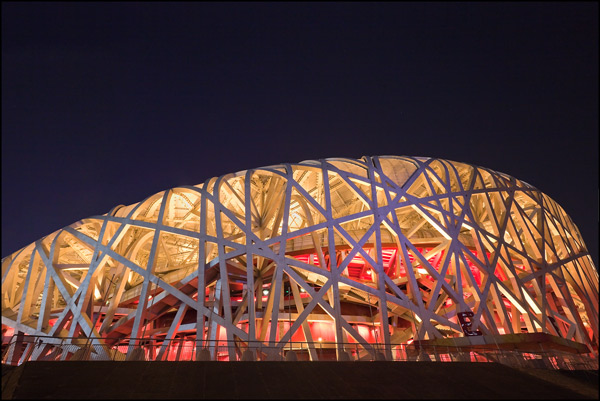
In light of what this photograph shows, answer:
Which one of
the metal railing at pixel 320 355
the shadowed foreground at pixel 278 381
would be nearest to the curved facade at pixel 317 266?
the metal railing at pixel 320 355

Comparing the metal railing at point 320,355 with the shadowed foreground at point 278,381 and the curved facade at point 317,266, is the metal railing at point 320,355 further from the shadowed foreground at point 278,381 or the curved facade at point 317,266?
the shadowed foreground at point 278,381

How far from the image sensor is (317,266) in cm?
2344

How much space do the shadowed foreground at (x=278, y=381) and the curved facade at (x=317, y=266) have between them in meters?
3.67

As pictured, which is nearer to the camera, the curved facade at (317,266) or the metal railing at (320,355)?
the metal railing at (320,355)

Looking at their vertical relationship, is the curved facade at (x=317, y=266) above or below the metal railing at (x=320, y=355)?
above

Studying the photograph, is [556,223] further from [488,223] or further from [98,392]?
[98,392]

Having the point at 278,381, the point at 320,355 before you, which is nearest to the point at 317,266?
the point at 320,355

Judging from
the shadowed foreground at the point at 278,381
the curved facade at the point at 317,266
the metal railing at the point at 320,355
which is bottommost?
the shadowed foreground at the point at 278,381

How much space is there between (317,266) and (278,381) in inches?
493

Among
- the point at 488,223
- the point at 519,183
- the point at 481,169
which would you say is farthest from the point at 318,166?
the point at 519,183

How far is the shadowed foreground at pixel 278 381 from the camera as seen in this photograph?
9.88 m

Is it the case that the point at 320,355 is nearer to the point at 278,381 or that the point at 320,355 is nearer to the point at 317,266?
the point at 278,381

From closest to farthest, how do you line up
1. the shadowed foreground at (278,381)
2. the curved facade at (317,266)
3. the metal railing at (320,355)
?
the shadowed foreground at (278,381) → the metal railing at (320,355) → the curved facade at (317,266)

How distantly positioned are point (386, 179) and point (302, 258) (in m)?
8.41
